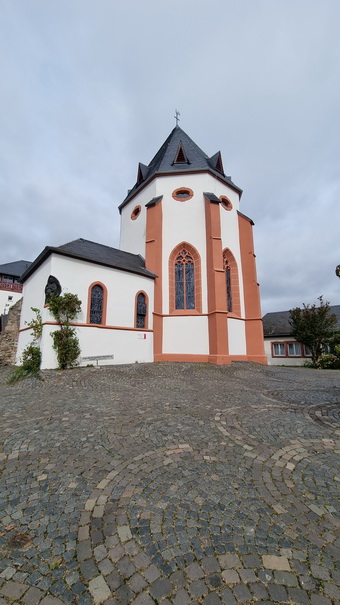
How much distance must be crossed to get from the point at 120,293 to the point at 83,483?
10426 millimetres

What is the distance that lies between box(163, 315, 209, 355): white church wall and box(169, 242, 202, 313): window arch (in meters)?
0.59

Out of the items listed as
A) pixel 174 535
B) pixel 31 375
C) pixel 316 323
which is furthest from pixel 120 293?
pixel 316 323

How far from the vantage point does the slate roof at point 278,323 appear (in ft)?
85.9

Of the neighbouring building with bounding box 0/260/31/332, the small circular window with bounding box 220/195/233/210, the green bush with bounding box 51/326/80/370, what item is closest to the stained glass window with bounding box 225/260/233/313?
the small circular window with bounding box 220/195/233/210

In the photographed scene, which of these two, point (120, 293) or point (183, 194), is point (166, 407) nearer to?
point (120, 293)

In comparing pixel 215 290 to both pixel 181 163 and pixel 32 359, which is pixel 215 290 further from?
pixel 181 163

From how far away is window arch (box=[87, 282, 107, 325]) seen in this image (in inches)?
453

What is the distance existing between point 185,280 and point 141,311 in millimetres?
3369

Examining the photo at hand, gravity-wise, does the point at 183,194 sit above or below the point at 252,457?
above

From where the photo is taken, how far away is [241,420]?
447 cm

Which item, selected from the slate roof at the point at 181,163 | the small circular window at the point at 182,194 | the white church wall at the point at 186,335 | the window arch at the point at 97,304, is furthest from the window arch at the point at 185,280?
the slate roof at the point at 181,163

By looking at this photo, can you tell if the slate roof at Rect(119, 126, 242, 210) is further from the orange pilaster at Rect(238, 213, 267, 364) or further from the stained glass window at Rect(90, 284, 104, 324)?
the stained glass window at Rect(90, 284, 104, 324)

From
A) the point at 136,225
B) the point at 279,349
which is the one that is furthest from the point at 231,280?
the point at 279,349

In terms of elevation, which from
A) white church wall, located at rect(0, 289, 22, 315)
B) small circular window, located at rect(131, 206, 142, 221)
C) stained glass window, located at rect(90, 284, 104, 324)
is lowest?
stained glass window, located at rect(90, 284, 104, 324)
